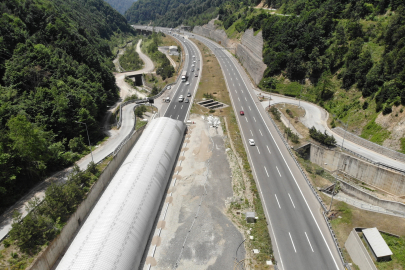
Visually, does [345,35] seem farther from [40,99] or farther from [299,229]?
[40,99]

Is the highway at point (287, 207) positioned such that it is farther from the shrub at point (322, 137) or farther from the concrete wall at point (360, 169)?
the concrete wall at point (360, 169)

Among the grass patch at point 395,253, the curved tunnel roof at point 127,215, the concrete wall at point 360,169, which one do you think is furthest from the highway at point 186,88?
the grass patch at point 395,253


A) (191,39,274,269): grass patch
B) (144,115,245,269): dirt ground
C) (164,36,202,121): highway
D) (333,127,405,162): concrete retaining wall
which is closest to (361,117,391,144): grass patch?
(333,127,405,162): concrete retaining wall

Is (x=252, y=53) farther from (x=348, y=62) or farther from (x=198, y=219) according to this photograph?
(x=198, y=219)

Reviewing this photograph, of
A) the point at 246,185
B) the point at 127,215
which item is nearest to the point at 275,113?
the point at 246,185

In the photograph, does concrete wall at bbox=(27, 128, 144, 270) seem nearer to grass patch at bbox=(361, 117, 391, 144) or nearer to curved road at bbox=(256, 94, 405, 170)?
curved road at bbox=(256, 94, 405, 170)

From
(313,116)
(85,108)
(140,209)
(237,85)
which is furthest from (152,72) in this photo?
(140,209)

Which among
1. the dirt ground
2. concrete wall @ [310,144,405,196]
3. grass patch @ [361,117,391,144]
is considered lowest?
the dirt ground
